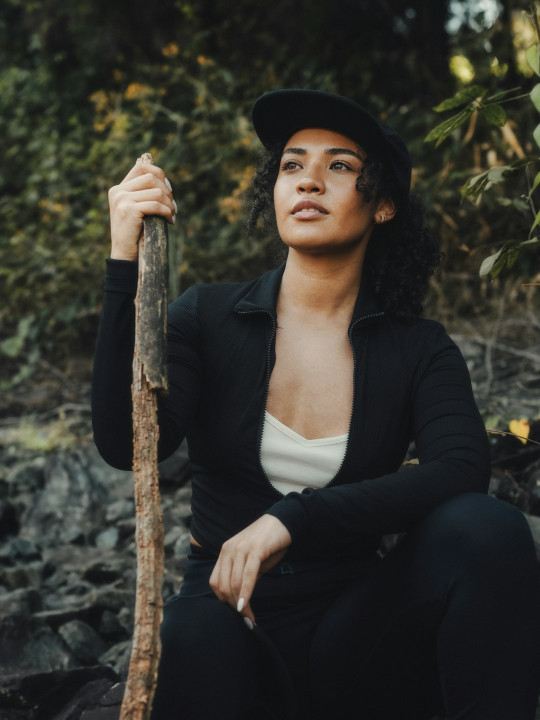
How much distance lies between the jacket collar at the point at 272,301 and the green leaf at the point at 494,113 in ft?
1.85

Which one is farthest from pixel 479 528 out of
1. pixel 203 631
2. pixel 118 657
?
pixel 118 657

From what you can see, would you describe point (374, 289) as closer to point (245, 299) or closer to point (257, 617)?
point (245, 299)

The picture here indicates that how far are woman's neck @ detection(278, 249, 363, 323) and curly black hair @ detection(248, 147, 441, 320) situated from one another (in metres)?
0.12

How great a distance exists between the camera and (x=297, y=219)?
2.15 m

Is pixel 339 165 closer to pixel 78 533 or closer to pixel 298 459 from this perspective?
pixel 298 459

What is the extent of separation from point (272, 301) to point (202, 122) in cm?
434

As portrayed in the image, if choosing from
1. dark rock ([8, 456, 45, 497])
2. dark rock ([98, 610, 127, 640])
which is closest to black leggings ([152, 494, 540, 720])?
dark rock ([98, 610, 127, 640])

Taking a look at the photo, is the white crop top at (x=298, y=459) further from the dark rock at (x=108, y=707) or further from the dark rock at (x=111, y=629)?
the dark rock at (x=111, y=629)

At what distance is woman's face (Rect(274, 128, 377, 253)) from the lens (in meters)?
2.16

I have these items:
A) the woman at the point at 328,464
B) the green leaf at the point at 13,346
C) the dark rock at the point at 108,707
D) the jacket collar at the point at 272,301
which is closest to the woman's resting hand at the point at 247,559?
the woman at the point at 328,464

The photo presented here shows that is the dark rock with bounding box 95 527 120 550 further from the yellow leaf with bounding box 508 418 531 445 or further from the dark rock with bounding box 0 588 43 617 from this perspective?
the yellow leaf with bounding box 508 418 531 445

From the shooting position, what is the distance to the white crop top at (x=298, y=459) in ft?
6.57

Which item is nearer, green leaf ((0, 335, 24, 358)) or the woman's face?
the woman's face

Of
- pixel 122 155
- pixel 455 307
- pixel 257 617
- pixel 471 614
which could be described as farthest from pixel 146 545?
pixel 122 155
